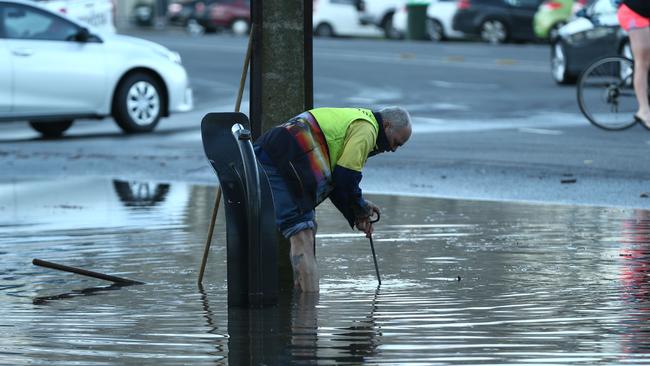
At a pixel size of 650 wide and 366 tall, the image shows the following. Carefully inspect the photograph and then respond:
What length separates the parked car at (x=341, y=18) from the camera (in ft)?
146

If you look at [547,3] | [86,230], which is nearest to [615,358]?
[86,230]

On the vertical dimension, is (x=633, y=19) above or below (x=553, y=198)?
above

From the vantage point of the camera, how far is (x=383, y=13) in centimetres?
4388

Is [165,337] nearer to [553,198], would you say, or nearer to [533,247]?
[533,247]

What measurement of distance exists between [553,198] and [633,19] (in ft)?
10.5

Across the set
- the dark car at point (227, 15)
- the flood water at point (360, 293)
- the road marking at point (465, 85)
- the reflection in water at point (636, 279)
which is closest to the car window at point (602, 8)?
the road marking at point (465, 85)

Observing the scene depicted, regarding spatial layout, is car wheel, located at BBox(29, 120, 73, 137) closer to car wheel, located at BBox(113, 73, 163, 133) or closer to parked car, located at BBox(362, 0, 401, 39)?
car wheel, located at BBox(113, 73, 163, 133)

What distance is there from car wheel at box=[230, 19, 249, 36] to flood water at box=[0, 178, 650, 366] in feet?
121

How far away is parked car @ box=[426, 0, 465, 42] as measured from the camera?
39.0 meters

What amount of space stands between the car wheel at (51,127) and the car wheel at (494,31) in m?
20.4

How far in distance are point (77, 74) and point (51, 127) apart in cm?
118

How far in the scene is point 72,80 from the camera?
18.0m

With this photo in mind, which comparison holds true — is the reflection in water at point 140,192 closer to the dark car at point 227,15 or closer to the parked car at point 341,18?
the parked car at point 341,18

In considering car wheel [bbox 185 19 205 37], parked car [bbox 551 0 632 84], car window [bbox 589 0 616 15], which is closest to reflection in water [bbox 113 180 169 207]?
parked car [bbox 551 0 632 84]
